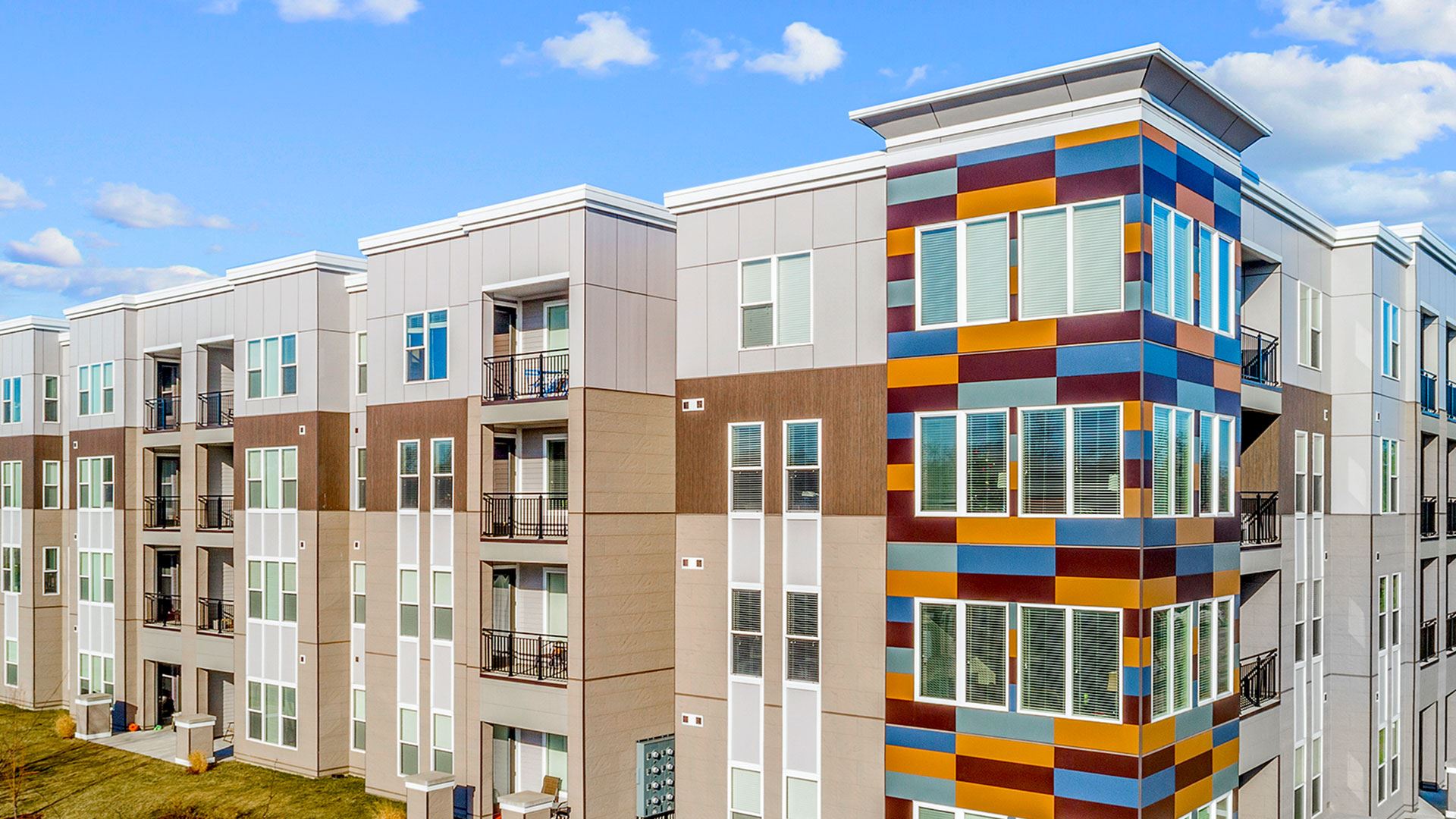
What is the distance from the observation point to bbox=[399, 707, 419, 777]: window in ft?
88.5

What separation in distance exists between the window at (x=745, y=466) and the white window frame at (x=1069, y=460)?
4.63 meters

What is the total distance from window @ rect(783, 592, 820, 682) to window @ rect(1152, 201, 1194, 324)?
8099mm

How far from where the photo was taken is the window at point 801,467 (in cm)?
2195

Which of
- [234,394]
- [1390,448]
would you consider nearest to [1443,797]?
[1390,448]

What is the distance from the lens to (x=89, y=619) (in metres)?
38.3

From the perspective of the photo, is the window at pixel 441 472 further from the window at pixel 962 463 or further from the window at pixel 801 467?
the window at pixel 962 463

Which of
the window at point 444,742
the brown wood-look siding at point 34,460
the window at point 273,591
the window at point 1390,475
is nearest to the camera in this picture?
the window at point 444,742

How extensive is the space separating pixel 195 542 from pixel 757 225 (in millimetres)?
21721

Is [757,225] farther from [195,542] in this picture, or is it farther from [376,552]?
[195,542]

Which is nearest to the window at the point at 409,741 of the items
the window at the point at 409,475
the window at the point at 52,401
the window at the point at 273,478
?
the window at the point at 409,475

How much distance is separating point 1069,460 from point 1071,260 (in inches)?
126

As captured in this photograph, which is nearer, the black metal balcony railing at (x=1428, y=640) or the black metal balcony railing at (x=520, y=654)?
the black metal balcony railing at (x=520, y=654)

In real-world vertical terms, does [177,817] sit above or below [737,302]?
below

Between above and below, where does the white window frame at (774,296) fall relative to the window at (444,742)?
above
